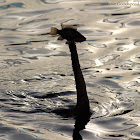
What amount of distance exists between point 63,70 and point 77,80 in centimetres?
228

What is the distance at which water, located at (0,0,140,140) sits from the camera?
561cm

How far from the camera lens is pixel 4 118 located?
232 inches

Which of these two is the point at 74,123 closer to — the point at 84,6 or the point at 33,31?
the point at 33,31

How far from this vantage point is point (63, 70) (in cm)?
789

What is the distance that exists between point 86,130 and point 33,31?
17.3ft

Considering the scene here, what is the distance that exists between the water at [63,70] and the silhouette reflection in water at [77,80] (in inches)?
3.1

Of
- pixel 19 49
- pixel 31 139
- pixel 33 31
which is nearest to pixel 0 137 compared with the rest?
pixel 31 139

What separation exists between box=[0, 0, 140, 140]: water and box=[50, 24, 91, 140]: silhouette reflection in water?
0.26ft

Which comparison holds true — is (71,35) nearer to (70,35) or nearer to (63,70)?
(70,35)

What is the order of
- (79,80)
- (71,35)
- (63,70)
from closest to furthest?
(71,35), (79,80), (63,70)

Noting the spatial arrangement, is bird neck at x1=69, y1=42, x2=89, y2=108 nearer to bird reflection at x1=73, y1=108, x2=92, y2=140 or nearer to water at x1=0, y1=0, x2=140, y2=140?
bird reflection at x1=73, y1=108, x2=92, y2=140

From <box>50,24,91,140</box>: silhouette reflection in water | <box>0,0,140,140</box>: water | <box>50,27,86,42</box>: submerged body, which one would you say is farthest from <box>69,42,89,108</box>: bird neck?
<box>0,0,140,140</box>: water

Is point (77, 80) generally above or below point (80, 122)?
above

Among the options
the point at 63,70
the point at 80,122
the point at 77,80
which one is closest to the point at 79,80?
the point at 77,80
